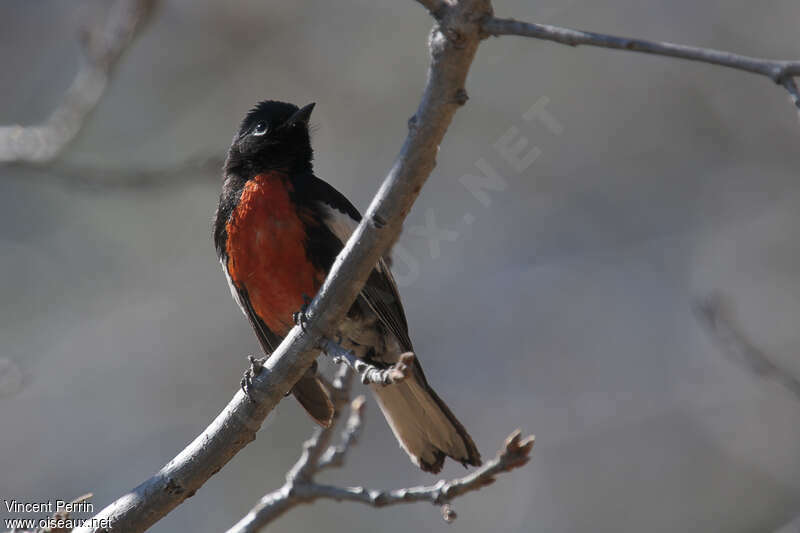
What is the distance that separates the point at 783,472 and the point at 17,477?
7.14m

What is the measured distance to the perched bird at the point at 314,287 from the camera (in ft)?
14.8

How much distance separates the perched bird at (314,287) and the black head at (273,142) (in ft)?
0.90

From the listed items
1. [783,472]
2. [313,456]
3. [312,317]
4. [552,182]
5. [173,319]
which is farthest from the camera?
[552,182]

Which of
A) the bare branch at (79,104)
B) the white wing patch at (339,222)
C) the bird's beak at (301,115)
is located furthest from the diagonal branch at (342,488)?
the bare branch at (79,104)

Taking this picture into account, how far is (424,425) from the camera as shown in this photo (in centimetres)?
461

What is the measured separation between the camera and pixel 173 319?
8883 mm

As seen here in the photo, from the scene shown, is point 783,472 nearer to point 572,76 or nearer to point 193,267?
point 572,76

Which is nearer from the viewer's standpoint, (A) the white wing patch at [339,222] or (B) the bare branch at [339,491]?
(B) the bare branch at [339,491]

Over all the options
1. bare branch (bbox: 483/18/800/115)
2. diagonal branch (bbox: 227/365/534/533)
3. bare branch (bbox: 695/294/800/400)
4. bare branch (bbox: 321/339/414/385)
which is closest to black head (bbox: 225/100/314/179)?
diagonal branch (bbox: 227/365/534/533)

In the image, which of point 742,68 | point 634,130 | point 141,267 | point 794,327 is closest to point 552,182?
point 634,130

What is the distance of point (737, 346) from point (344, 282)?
302cm

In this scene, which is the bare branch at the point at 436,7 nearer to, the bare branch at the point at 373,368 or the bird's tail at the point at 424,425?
the bare branch at the point at 373,368

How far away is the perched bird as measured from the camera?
4.50 metres

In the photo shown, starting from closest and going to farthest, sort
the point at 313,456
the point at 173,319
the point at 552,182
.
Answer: the point at 313,456, the point at 173,319, the point at 552,182
